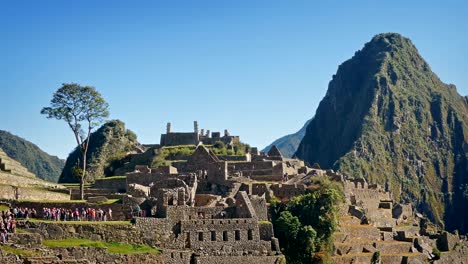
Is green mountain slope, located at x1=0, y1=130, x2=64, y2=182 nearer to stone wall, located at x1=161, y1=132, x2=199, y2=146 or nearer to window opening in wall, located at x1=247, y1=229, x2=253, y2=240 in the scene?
stone wall, located at x1=161, y1=132, x2=199, y2=146

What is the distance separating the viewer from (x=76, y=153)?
323 feet

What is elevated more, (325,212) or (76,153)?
(76,153)

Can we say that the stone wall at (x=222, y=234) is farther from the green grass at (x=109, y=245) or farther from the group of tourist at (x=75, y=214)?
the group of tourist at (x=75, y=214)

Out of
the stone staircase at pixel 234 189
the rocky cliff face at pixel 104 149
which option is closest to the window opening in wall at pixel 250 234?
the stone staircase at pixel 234 189

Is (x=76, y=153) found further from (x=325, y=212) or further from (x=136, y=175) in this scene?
(x=325, y=212)

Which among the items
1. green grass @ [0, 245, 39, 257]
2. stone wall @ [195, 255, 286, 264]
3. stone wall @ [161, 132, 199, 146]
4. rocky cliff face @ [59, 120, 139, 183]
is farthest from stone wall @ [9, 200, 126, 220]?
stone wall @ [161, 132, 199, 146]

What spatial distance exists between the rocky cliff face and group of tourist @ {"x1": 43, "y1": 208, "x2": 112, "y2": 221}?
3407 centimetres

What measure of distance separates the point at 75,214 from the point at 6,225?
7.98 metres

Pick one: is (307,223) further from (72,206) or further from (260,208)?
(72,206)

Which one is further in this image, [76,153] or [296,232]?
[76,153]

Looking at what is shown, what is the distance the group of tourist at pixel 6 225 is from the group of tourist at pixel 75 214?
12.9ft

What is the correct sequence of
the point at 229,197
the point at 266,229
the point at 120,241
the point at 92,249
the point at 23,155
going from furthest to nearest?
the point at 23,155 < the point at 229,197 < the point at 266,229 < the point at 120,241 < the point at 92,249

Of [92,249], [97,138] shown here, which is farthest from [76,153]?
[92,249]

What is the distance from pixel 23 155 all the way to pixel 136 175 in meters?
73.7
